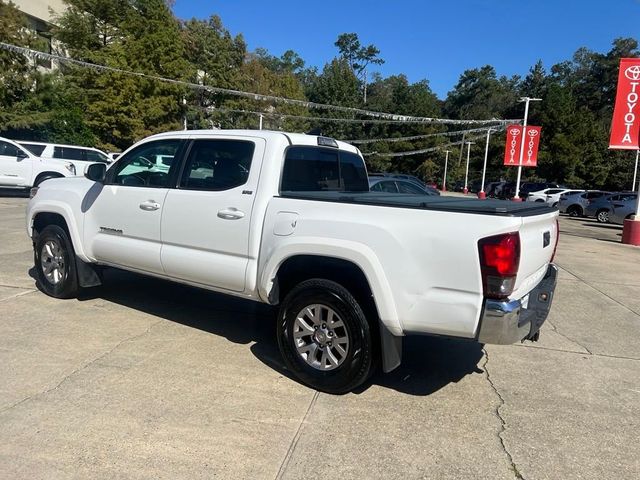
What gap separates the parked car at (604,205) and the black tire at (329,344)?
23768mm

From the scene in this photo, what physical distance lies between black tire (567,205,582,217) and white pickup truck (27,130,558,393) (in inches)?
1022

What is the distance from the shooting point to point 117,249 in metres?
5.41

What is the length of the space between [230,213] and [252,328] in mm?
1595

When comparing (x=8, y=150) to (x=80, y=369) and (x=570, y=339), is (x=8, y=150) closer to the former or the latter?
(x=80, y=369)

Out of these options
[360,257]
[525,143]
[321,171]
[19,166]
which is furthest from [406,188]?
[525,143]

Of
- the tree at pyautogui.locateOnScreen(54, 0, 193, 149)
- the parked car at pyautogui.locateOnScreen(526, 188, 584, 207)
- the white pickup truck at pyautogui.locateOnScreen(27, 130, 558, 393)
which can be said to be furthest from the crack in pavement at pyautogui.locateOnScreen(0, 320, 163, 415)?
the parked car at pyautogui.locateOnScreen(526, 188, 584, 207)

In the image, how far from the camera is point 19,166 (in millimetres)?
17125

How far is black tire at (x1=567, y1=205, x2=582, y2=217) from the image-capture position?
28156mm

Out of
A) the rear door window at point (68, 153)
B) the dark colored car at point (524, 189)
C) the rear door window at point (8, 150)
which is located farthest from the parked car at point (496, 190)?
the rear door window at point (8, 150)

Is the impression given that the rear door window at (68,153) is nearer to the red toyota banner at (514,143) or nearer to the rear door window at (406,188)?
the rear door window at (406,188)

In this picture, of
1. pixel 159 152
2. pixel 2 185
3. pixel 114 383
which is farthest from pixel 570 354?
pixel 2 185

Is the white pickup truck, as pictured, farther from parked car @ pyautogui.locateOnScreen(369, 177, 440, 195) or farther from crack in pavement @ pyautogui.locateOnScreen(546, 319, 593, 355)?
parked car @ pyautogui.locateOnScreen(369, 177, 440, 195)

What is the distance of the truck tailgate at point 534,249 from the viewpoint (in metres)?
3.51

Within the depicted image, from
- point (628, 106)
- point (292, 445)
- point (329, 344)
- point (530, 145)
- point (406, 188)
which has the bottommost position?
point (292, 445)
